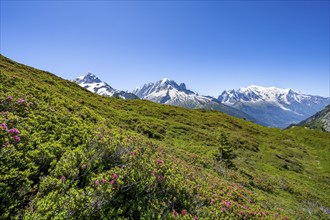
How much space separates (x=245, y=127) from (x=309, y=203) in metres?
55.0

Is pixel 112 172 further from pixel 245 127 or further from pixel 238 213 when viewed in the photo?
pixel 245 127

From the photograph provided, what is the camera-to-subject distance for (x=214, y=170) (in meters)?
26.3

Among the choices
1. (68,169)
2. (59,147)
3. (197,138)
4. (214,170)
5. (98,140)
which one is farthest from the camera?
(197,138)

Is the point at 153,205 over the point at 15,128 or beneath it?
beneath

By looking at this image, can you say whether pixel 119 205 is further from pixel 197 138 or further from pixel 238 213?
pixel 197 138

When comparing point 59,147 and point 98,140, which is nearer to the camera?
point 59,147

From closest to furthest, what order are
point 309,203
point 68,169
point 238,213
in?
point 68,169
point 238,213
point 309,203

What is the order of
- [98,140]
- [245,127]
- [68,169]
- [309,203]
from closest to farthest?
[68,169] < [98,140] < [309,203] < [245,127]

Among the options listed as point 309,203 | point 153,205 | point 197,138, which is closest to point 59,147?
point 153,205

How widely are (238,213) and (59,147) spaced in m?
10.0

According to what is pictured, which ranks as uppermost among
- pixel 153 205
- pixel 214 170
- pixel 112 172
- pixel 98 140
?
pixel 98 140

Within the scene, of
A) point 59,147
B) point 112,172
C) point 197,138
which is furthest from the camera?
point 197,138

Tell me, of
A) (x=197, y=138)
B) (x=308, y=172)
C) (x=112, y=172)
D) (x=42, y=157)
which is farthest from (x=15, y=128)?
(x=308, y=172)

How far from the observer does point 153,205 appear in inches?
372
